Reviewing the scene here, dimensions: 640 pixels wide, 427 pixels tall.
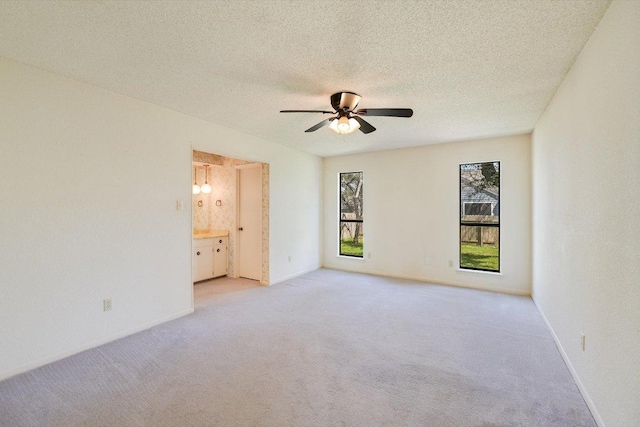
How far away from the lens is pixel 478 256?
5.44 m

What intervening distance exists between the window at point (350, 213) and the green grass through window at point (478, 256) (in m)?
2.10

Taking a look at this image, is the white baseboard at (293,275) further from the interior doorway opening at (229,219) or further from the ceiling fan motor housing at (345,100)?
the ceiling fan motor housing at (345,100)

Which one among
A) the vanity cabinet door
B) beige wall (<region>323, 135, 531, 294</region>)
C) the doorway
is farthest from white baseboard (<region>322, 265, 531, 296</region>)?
the vanity cabinet door

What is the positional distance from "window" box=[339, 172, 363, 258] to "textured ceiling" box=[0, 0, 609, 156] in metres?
3.25

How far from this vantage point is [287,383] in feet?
7.15

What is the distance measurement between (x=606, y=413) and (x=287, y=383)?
6.62ft

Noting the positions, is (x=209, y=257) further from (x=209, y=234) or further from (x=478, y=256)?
(x=478, y=256)

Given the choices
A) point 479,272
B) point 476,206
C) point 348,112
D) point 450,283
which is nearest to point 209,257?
point 348,112

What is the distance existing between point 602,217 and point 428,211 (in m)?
3.46

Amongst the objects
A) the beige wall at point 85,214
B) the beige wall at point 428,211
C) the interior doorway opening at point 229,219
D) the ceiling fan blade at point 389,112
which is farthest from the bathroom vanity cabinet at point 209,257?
the ceiling fan blade at point 389,112

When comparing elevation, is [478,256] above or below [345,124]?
below

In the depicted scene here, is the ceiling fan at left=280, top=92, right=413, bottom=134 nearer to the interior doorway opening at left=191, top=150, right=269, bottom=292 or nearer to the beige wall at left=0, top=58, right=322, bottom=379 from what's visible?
the beige wall at left=0, top=58, right=322, bottom=379

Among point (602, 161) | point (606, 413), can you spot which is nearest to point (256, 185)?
point (602, 161)

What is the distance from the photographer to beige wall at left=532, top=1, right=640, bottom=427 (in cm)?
144
